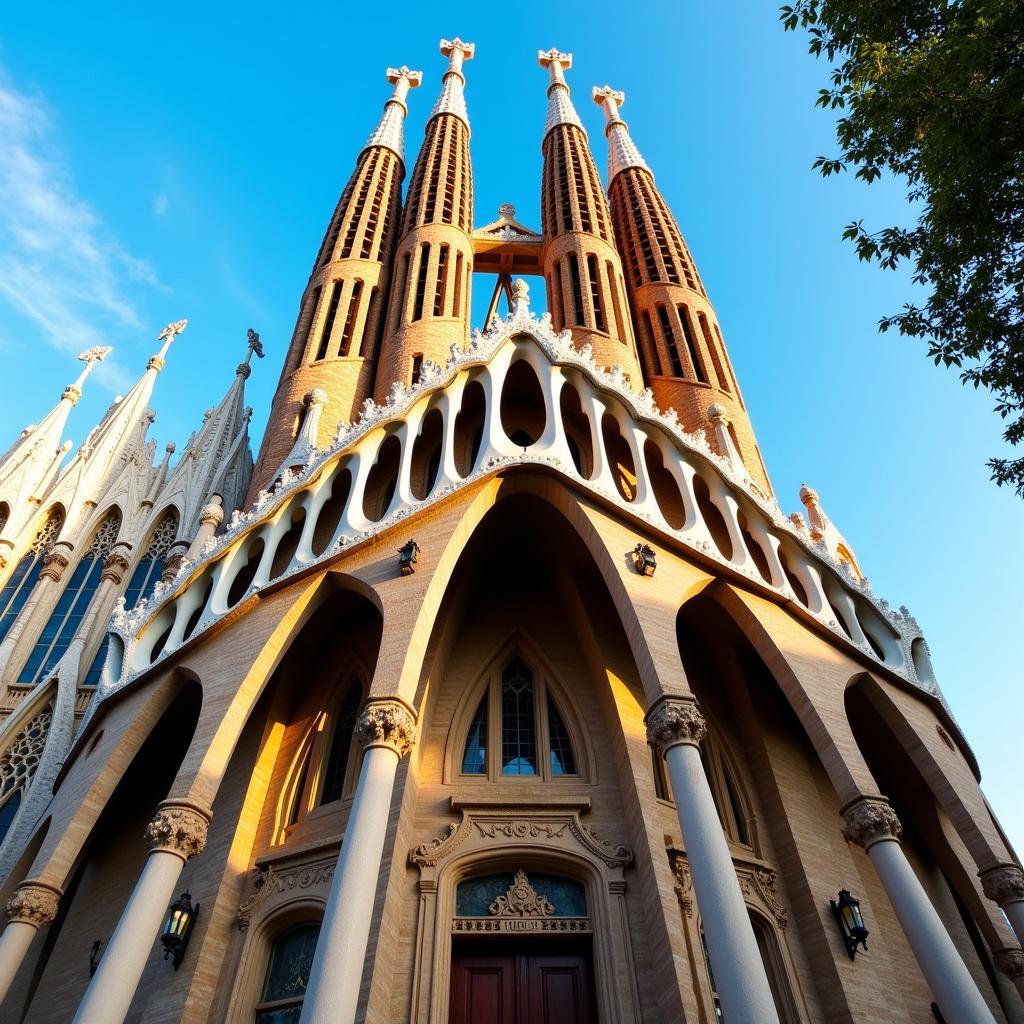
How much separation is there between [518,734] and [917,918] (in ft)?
17.3

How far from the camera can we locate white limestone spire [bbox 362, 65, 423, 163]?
3183 cm

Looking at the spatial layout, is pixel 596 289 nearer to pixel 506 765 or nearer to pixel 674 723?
pixel 506 765

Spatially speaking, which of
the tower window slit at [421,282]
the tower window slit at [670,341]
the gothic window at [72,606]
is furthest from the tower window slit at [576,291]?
the gothic window at [72,606]

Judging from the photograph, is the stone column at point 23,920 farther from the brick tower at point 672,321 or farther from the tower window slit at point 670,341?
the tower window slit at point 670,341

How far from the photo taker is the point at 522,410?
15289 millimetres

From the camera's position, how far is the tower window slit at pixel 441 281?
78.0ft

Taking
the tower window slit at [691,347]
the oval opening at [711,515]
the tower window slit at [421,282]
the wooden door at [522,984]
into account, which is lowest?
the wooden door at [522,984]

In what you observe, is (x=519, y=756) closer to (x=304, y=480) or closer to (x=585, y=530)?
(x=585, y=530)

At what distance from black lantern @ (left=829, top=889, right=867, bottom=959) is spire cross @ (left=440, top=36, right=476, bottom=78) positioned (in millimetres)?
37660

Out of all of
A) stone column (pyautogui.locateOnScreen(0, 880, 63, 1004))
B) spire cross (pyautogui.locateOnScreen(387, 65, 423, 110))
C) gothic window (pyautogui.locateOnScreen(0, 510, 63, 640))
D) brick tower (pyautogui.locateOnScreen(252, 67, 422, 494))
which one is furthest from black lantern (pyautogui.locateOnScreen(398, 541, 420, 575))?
spire cross (pyautogui.locateOnScreen(387, 65, 423, 110))

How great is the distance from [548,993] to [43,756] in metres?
10.6

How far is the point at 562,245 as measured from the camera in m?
26.4

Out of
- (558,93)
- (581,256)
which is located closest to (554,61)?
(558,93)

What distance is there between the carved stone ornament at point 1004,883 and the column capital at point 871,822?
1.67 metres
